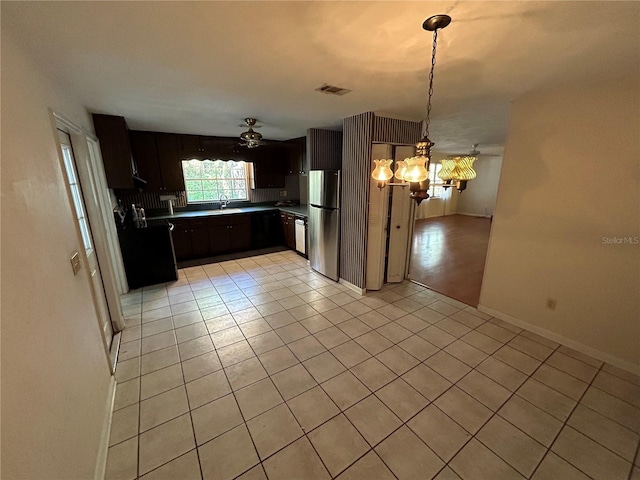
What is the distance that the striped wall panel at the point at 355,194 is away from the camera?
3.11 meters

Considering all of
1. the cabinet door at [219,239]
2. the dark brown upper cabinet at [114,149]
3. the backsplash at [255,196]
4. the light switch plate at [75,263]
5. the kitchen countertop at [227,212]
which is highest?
the dark brown upper cabinet at [114,149]

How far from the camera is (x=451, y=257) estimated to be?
4.91m

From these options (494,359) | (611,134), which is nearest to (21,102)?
(494,359)

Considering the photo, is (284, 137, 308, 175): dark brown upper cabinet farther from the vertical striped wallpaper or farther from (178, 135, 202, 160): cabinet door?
(178, 135, 202, 160): cabinet door

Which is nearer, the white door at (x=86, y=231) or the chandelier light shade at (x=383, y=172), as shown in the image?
the chandelier light shade at (x=383, y=172)

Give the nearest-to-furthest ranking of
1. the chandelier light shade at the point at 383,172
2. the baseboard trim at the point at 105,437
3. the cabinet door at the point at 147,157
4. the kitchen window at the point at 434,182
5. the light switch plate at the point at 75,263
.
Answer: the baseboard trim at the point at 105,437 → the light switch plate at the point at 75,263 → the chandelier light shade at the point at 383,172 → the cabinet door at the point at 147,157 → the kitchen window at the point at 434,182

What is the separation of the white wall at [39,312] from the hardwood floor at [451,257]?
3638mm

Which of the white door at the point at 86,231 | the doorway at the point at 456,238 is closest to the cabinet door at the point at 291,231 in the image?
the doorway at the point at 456,238

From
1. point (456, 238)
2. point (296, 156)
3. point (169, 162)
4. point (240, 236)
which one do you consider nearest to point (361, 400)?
point (240, 236)

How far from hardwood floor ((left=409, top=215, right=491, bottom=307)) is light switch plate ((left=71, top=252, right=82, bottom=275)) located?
149 inches

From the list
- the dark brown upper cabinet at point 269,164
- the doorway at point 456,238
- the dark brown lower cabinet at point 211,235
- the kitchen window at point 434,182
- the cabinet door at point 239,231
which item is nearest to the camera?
the doorway at point 456,238

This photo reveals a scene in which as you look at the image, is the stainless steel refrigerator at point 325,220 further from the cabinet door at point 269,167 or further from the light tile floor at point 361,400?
the cabinet door at point 269,167

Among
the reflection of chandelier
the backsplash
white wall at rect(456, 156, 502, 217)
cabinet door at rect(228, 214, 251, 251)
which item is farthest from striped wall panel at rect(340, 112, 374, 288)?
white wall at rect(456, 156, 502, 217)

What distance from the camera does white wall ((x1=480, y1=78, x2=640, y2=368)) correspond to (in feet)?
6.55
